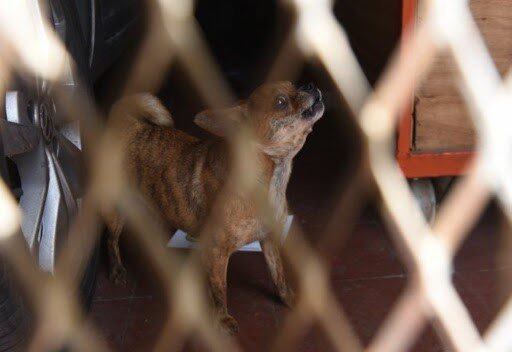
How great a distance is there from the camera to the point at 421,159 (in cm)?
246

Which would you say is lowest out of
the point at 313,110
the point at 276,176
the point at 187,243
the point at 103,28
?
the point at 187,243

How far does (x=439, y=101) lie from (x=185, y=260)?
3.43 feet

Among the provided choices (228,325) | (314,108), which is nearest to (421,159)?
(314,108)

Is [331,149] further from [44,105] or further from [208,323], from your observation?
[44,105]

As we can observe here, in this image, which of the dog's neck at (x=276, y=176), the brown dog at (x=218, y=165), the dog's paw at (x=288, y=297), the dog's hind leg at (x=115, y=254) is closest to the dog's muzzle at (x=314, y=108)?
the brown dog at (x=218, y=165)

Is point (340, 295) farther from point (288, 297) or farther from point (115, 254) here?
point (115, 254)

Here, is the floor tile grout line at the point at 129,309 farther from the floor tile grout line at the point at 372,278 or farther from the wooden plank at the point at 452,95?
the wooden plank at the point at 452,95

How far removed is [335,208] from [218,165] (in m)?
0.84

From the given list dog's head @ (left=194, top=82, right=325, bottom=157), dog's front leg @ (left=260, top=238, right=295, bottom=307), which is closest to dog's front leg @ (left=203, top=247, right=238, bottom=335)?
dog's front leg @ (left=260, top=238, right=295, bottom=307)

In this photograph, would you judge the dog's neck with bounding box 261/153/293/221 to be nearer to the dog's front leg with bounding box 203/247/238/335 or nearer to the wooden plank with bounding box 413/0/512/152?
the dog's front leg with bounding box 203/247/238/335

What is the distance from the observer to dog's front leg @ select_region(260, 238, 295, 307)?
2318mm

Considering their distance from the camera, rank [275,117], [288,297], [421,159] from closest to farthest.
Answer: [275,117]
[288,297]
[421,159]

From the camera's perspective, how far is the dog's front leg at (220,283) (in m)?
2.18

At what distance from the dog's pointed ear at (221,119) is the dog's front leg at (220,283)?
0.36 meters
